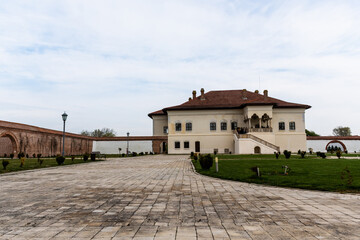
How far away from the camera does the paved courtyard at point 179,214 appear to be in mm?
3924

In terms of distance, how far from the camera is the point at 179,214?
16.5 feet

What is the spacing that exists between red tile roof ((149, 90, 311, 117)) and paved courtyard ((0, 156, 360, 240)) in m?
34.2

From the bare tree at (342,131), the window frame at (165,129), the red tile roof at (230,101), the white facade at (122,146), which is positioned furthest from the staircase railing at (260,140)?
the bare tree at (342,131)

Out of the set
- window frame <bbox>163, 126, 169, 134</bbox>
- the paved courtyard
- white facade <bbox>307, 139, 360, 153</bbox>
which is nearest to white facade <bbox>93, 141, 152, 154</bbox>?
window frame <bbox>163, 126, 169, 134</bbox>

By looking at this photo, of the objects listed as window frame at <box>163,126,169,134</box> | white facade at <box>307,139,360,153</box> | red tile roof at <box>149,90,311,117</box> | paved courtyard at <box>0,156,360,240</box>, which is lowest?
paved courtyard at <box>0,156,360,240</box>

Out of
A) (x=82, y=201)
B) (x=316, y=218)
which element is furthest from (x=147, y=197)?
(x=316, y=218)

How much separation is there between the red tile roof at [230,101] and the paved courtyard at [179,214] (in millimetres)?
34167

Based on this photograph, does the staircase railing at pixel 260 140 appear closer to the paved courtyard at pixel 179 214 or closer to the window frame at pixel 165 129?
the window frame at pixel 165 129

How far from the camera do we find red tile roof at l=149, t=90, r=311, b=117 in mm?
41188

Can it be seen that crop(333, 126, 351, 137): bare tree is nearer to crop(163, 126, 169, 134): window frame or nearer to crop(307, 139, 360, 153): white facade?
crop(307, 139, 360, 153): white facade

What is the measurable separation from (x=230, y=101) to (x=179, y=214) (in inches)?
1570

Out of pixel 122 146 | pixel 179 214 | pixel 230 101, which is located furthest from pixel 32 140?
pixel 179 214

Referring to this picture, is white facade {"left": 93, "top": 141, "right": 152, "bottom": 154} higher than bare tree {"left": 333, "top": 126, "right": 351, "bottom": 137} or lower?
lower

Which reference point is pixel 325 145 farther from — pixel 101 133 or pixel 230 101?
pixel 101 133
